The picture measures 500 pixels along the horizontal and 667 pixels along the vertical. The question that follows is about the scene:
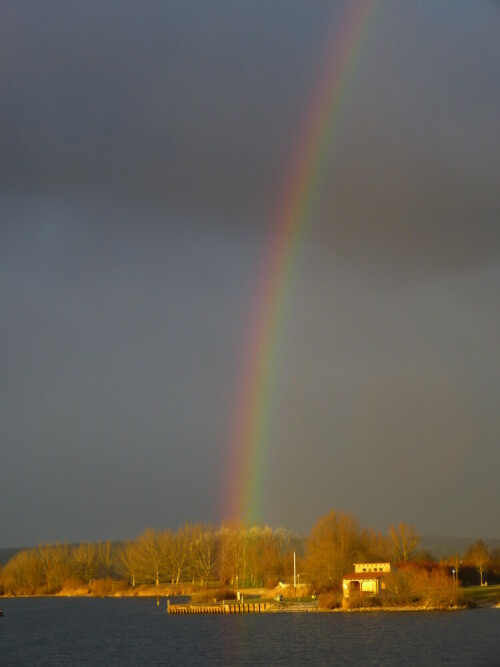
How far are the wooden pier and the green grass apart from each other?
59.3ft

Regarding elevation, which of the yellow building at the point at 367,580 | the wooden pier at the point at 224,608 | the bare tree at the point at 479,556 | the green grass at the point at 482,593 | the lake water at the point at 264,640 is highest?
the bare tree at the point at 479,556

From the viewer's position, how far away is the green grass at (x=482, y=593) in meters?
82.8

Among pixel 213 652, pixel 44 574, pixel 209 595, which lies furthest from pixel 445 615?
pixel 44 574

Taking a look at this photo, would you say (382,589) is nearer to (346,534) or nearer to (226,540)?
(346,534)

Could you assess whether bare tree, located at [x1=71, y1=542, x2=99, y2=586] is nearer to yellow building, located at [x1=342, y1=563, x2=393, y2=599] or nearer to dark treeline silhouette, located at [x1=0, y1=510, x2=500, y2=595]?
dark treeline silhouette, located at [x1=0, y1=510, x2=500, y2=595]

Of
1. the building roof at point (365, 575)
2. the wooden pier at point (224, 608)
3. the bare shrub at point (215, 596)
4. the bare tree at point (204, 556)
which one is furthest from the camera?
the bare tree at point (204, 556)

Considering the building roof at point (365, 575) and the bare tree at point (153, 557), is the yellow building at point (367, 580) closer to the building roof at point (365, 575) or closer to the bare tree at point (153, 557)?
the building roof at point (365, 575)

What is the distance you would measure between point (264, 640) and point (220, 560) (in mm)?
59860

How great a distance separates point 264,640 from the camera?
61.4m

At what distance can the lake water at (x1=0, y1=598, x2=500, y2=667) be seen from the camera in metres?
53.0

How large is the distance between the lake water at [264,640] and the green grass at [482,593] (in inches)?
286

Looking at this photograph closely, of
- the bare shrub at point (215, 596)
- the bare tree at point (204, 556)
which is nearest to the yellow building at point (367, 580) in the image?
the bare shrub at point (215, 596)

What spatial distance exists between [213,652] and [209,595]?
39177 millimetres

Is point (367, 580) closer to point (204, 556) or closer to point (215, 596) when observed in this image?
point (215, 596)
